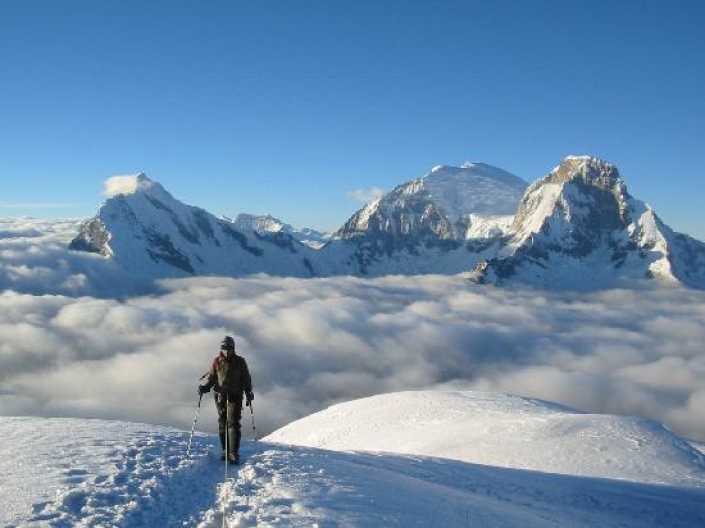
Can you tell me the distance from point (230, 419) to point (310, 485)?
3.24 metres

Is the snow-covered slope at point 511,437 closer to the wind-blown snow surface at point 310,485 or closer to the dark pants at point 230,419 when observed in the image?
the wind-blown snow surface at point 310,485

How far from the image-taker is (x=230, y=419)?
17.2 metres

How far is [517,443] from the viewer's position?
110 feet

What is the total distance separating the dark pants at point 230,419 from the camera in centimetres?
1719

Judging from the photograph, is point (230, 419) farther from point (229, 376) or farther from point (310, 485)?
point (310, 485)

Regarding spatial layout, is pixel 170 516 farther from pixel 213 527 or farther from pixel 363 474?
pixel 363 474

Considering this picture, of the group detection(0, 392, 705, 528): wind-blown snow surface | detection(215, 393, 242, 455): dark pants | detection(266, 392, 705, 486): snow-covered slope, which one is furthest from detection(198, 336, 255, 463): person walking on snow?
detection(266, 392, 705, 486): snow-covered slope

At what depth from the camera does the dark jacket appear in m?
17.4

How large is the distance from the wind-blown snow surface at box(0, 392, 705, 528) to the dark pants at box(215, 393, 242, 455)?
0.59 m

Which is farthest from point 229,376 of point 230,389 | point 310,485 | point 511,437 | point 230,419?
point 511,437

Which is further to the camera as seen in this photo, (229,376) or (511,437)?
(511,437)

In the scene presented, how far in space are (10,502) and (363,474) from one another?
886 centimetres

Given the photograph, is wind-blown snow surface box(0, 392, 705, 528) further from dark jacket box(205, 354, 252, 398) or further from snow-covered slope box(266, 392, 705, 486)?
dark jacket box(205, 354, 252, 398)

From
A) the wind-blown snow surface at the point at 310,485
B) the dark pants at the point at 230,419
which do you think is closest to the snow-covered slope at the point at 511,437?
the wind-blown snow surface at the point at 310,485
